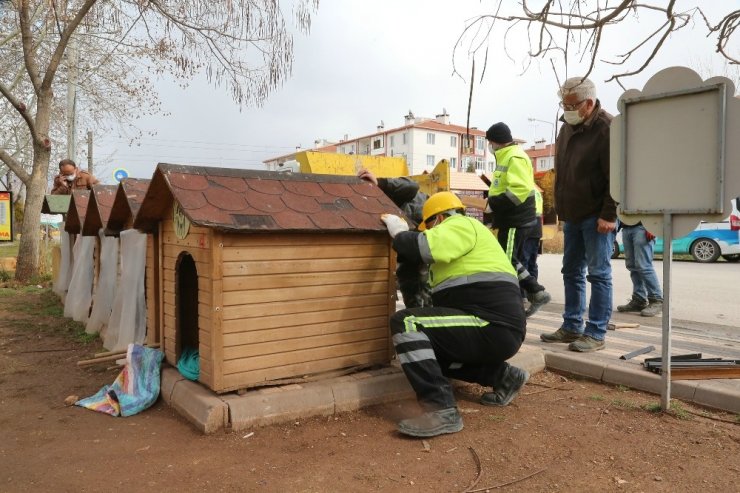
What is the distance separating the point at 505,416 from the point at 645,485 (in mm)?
1039

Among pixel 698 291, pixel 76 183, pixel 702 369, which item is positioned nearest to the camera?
pixel 702 369

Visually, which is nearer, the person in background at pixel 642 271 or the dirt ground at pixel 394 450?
the dirt ground at pixel 394 450

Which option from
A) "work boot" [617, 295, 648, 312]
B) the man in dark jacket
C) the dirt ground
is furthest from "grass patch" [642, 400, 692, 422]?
"work boot" [617, 295, 648, 312]

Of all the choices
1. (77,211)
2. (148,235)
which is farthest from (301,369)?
(77,211)

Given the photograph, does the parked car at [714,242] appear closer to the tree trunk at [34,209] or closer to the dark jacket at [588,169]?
the dark jacket at [588,169]

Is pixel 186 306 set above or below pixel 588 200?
below

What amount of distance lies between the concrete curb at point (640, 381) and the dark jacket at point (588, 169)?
113cm

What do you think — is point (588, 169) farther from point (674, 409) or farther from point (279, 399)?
point (279, 399)

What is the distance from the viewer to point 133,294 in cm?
523

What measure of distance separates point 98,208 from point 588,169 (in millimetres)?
5033

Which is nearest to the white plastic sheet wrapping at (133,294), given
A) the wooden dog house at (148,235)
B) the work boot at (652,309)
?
the wooden dog house at (148,235)

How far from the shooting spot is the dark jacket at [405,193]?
16.6 ft

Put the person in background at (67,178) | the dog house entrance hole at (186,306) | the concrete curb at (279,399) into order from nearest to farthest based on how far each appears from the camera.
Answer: the concrete curb at (279,399) < the dog house entrance hole at (186,306) < the person in background at (67,178)

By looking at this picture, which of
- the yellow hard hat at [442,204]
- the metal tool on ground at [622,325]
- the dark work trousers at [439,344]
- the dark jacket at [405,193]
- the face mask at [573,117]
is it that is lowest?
the metal tool on ground at [622,325]
